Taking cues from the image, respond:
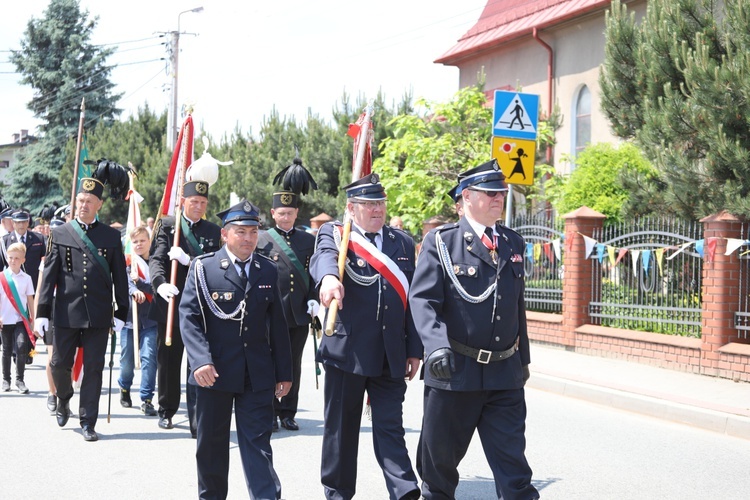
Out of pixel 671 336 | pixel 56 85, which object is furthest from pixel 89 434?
pixel 56 85

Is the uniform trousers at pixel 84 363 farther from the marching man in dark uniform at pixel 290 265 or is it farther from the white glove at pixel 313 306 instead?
the white glove at pixel 313 306

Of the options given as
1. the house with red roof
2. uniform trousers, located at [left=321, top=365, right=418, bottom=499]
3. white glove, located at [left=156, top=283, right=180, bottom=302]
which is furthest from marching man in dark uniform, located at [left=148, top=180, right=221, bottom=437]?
the house with red roof

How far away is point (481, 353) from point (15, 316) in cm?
785

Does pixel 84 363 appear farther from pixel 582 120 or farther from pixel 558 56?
pixel 558 56

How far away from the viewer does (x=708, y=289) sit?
12.0 meters

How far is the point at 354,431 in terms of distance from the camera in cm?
623

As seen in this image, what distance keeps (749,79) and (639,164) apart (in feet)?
26.4

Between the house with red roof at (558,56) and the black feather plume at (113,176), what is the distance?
1521 cm

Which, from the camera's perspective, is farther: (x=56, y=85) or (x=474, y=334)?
(x=56, y=85)

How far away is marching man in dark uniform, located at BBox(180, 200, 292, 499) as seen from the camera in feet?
19.7

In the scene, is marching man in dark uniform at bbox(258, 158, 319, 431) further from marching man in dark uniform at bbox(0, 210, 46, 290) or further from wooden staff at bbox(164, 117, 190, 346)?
marching man in dark uniform at bbox(0, 210, 46, 290)

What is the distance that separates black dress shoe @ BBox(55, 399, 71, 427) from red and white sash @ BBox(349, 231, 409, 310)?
4.13m

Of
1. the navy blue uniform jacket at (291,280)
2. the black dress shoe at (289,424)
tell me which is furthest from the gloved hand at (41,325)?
the black dress shoe at (289,424)

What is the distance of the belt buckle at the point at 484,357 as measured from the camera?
546 centimetres
